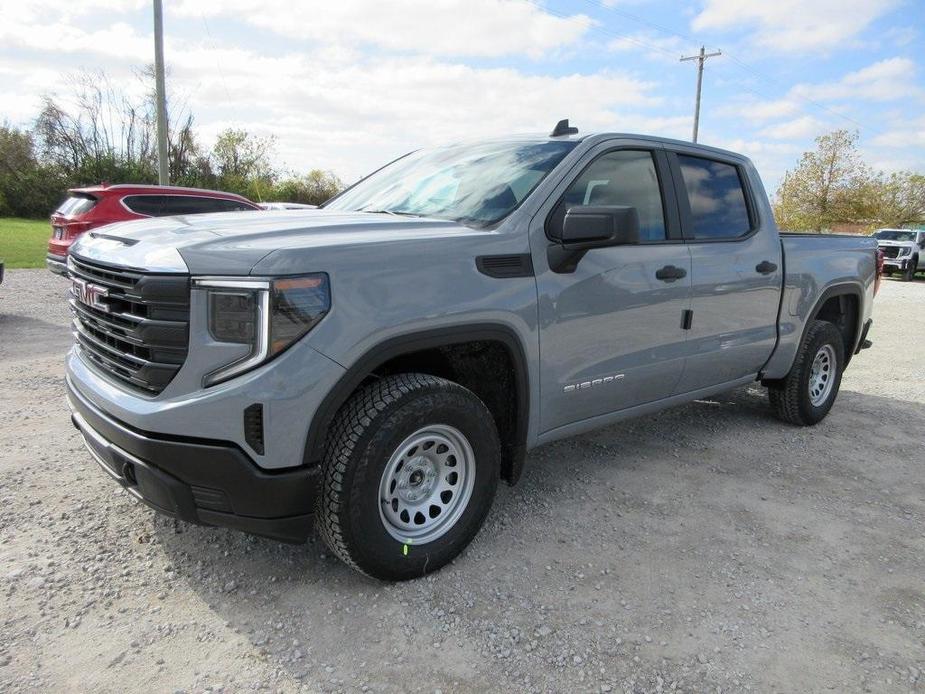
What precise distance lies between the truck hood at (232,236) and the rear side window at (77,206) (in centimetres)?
836

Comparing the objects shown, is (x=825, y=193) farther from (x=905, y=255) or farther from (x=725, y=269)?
(x=725, y=269)

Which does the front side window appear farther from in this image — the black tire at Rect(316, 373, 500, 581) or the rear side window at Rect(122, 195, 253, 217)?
the rear side window at Rect(122, 195, 253, 217)

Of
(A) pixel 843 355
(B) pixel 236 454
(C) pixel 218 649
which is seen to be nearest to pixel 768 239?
(A) pixel 843 355

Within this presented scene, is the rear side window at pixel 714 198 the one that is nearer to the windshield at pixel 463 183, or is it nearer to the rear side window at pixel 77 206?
the windshield at pixel 463 183

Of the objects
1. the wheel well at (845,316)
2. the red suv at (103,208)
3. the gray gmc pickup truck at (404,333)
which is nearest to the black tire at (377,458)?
the gray gmc pickup truck at (404,333)

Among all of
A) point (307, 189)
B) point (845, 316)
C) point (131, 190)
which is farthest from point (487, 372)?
point (307, 189)

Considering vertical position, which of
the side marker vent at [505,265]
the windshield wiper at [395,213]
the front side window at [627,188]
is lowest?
the side marker vent at [505,265]

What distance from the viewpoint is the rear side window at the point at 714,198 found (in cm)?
411

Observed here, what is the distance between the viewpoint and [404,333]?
8.55 ft

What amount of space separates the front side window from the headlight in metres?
1.55

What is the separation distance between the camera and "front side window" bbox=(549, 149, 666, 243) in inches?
137

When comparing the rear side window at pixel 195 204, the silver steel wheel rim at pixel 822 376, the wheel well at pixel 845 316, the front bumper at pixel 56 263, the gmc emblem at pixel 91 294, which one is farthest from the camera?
the rear side window at pixel 195 204

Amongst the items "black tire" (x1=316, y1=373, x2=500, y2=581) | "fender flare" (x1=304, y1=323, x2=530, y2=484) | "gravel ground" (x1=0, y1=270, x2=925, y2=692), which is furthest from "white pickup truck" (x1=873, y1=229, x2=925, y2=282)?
"black tire" (x1=316, y1=373, x2=500, y2=581)

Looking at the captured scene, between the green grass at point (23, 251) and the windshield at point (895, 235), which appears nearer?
the green grass at point (23, 251)
